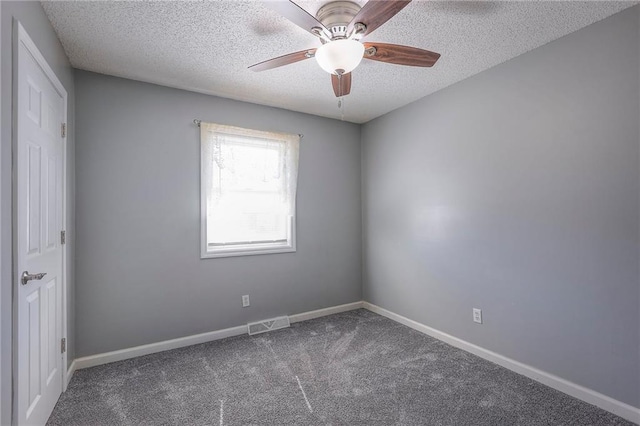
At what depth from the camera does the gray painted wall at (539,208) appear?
6.45 ft

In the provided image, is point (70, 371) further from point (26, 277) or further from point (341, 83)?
point (341, 83)

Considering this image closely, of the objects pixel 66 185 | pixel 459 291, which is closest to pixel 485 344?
pixel 459 291

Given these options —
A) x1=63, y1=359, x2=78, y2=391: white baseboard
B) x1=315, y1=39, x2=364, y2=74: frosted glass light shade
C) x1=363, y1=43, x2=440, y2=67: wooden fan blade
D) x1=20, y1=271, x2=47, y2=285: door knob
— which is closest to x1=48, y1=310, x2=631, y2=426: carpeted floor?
x1=63, y1=359, x2=78, y2=391: white baseboard

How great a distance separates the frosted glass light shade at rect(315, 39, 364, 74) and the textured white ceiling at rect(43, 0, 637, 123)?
0.34m

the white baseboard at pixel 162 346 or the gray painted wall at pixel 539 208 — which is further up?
the gray painted wall at pixel 539 208

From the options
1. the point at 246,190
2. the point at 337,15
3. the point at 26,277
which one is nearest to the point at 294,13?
the point at 337,15

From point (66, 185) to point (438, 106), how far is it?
10.8 feet

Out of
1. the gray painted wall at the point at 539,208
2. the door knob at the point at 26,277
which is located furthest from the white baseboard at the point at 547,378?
the door knob at the point at 26,277

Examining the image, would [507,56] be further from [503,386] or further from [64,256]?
[64,256]

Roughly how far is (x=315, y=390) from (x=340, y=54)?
2.21 meters

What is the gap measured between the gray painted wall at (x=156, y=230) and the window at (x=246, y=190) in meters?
0.10

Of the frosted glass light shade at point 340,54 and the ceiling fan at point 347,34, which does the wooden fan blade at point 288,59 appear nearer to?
the ceiling fan at point 347,34

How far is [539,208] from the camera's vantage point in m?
2.37

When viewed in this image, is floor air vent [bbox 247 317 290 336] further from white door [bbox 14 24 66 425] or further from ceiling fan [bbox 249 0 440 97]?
ceiling fan [bbox 249 0 440 97]
